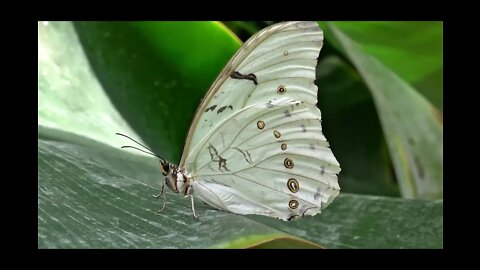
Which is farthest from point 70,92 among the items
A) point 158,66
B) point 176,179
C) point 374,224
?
point 374,224

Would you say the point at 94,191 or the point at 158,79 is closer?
the point at 94,191

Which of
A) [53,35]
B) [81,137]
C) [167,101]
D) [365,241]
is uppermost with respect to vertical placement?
[53,35]

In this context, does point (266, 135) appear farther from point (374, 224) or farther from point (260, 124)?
point (374, 224)

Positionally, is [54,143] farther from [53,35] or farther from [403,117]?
[403,117]

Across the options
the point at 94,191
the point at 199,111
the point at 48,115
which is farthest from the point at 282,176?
→ the point at 48,115

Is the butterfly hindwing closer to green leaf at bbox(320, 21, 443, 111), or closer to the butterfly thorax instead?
the butterfly thorax

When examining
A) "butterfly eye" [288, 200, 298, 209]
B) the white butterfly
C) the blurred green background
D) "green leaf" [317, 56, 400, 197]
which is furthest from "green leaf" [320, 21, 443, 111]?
"butterfly eye" [288, 200, 298, 209]

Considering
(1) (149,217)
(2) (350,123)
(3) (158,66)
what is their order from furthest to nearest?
(2) (350,123) < (3) (158,66) < (1) (149,217)

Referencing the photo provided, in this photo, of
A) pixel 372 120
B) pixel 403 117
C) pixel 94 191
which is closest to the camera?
pixel 94 191
